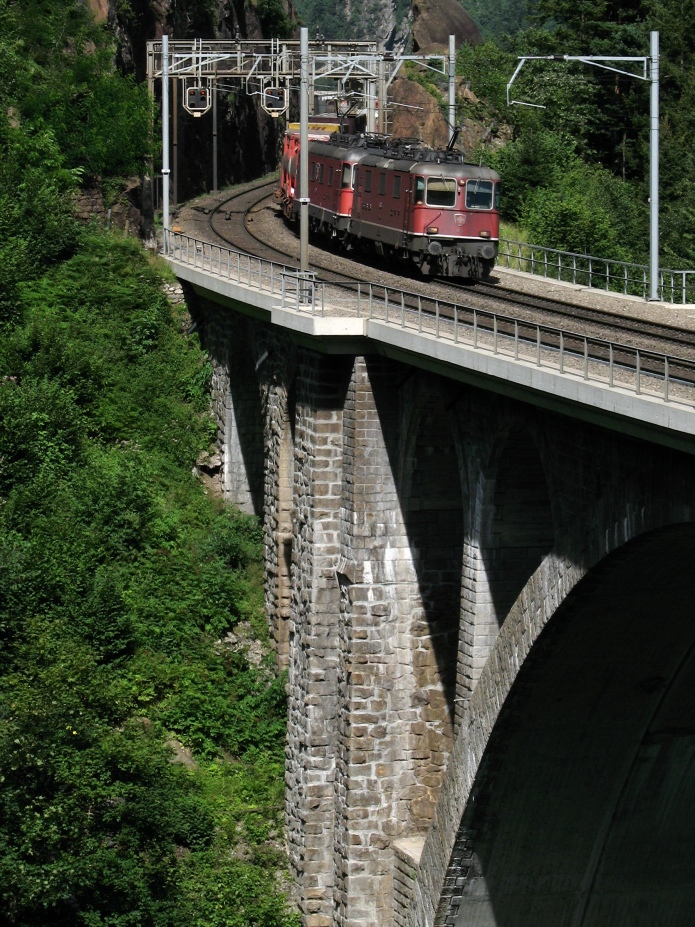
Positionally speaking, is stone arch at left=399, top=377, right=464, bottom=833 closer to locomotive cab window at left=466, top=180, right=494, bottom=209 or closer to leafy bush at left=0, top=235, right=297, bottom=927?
leafy bush at left=0, top=235, right=297, bottom=927

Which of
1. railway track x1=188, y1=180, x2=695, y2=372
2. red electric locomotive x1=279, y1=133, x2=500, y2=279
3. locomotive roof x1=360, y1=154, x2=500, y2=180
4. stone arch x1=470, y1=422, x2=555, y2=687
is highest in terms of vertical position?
locomotive roof x1=360, y1=154, x2=500, y2=180

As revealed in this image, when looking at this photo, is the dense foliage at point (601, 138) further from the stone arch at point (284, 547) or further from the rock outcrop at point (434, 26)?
the rock outcrop at point (434, 26)

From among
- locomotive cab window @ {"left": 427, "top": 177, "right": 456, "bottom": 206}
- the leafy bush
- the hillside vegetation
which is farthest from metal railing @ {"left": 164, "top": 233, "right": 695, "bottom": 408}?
the hillside vegetation

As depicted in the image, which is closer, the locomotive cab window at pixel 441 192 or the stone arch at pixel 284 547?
the stone arch at pixel 284 547

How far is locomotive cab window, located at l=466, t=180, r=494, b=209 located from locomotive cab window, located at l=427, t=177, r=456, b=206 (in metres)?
0.37

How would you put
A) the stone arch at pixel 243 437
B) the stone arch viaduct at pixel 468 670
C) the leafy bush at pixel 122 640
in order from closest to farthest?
1. the stone arch viaduct at pixel 468 670
2. the leafy bush at pixel 122 640
3. the stone arch at pixel 243 437

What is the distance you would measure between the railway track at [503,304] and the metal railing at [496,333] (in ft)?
0.31

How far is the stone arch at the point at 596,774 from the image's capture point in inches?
962

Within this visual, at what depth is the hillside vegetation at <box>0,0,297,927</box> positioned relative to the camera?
30.5 metres

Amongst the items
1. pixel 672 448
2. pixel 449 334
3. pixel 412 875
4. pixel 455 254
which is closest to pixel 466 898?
pixel 412 875

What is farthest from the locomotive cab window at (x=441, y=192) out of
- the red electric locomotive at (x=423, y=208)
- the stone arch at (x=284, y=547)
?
the stone arch at (x=284, y=547)

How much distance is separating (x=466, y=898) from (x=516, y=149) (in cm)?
4214

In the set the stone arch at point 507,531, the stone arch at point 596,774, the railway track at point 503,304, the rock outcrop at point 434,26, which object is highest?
the rock outcrop at point 434,26

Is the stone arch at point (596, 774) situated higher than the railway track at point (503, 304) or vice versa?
the railway track at point (503, 304)
